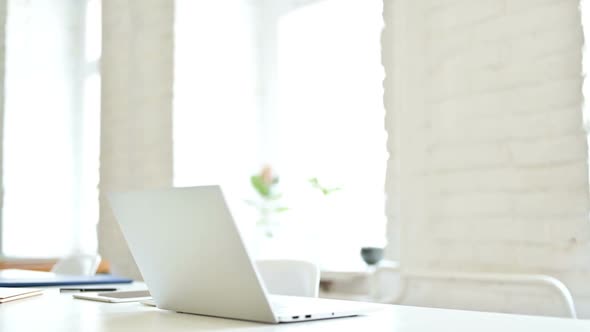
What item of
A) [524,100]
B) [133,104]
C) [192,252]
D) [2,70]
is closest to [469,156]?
[524,100]

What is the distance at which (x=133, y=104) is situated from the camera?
147 inches

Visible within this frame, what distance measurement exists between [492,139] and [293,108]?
4.82ft

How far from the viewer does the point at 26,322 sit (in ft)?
3.57

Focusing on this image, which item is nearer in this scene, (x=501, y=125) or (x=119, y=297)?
(x=119, y=297)

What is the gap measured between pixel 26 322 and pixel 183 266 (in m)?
0.24

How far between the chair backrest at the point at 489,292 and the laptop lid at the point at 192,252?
2.91 feet

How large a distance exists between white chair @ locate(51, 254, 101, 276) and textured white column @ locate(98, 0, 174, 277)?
2.60 ft

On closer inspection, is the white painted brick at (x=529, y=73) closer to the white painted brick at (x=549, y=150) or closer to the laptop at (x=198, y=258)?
the white painted brick at (x=549, y=150)

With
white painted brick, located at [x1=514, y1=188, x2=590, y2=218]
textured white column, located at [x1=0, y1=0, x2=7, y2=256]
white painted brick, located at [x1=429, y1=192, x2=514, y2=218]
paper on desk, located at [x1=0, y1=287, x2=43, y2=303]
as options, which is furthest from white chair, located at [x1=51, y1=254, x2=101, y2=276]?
textured white column, located at [x1=0, y1=0, x2=7, y2=256]

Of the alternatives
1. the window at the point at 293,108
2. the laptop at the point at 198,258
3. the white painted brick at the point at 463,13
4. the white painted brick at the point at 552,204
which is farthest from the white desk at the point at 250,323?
the window at the point at 293,108

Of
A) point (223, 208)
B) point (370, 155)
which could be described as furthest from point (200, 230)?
point (370, 155)

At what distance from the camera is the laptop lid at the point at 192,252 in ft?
3.30

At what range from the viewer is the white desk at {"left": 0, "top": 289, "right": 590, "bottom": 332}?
0.99 m

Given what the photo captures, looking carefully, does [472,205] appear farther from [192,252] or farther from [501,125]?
[192,252]
